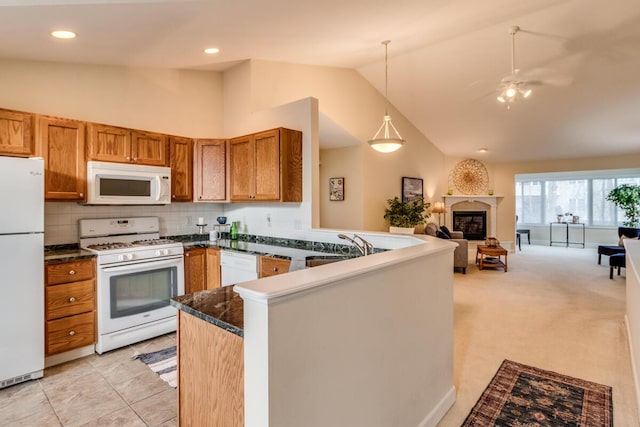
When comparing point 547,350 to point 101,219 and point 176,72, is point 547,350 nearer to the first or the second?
point 101,219

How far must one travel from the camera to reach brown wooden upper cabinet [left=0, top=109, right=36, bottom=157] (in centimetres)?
274

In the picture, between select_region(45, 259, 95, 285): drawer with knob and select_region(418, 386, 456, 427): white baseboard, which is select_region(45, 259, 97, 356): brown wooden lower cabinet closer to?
select_region(45, 259, 95, 285): drawer with knob

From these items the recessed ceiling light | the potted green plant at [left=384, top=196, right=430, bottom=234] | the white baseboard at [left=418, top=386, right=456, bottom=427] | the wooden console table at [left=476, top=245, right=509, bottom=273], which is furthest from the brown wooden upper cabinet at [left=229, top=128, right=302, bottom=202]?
the wooden console table at [left=476, top=245, right=509, bottom=273]

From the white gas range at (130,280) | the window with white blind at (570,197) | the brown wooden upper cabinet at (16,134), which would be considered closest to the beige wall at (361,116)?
the white gas range at (130,280)

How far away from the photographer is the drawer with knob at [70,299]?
9.11 feet

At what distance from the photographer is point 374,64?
553 cm

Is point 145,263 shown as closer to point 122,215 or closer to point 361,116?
point 122,215

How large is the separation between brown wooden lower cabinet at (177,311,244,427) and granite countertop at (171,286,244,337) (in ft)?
0.15

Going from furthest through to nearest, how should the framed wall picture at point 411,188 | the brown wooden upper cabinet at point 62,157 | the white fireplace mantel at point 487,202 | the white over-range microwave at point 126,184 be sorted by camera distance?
the white fireplace mantel at point 487,202 < the framed wall picture at point 411,188 < the white over-range microwave at point 126,184 < the brown wooden upper cabinet at point 62,157

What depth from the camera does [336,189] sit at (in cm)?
632

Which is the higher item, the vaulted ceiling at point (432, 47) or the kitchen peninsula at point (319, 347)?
the vaulted ceiling at point (432, 47)

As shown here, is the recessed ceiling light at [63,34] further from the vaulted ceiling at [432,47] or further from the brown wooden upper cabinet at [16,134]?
the brown wooden upper cabinet at [16,134]

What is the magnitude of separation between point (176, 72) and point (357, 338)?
4028 mm

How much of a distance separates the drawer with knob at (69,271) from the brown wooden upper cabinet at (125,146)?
1.01m
